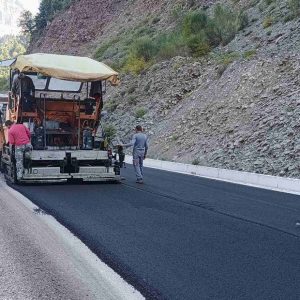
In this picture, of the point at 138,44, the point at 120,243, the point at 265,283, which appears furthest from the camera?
the point at 138,44

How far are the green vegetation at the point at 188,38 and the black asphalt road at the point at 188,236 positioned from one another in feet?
79.1

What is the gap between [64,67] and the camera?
579 inches

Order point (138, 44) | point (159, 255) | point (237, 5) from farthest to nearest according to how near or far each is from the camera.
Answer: point (138, 44), point (237, 5), point (159, 255)

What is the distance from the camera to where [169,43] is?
40.7m

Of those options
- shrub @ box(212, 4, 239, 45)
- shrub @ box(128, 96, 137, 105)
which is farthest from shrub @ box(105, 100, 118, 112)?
shrub @ box(212, 4, 239, 45)

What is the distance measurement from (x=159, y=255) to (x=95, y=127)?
9157 mm

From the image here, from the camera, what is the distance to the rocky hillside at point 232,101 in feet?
69.8

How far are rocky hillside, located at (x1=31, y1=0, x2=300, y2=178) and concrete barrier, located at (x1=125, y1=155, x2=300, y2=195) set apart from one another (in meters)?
1.07

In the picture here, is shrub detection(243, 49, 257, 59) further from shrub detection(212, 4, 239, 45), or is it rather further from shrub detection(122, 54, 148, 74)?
shrub detection(122, 54, 148, 74)

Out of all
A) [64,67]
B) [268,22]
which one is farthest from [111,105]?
[64,67]

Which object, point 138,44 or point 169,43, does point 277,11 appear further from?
point 138,44

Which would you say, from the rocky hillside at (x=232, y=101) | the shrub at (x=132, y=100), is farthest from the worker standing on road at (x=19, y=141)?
the shrub at (x=132, y=100)

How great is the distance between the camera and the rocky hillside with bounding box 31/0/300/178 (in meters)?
21.3

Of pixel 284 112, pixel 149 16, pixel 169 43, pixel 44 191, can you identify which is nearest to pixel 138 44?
pixel 169 43
